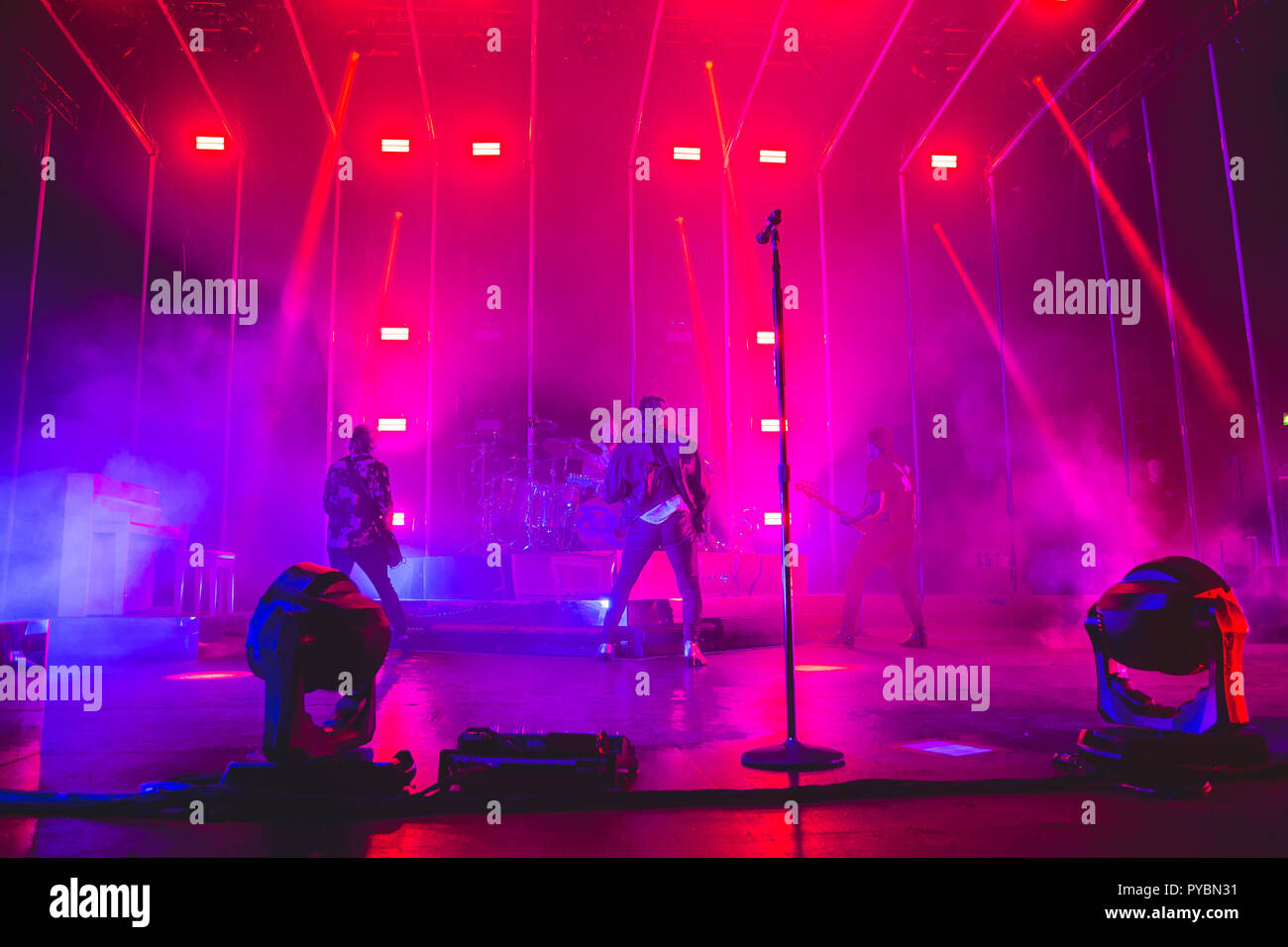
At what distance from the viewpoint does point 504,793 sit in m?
2.34

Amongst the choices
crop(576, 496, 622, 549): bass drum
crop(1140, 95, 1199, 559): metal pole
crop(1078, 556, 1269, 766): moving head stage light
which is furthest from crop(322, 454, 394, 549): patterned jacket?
crop(1140, 95, 1199, 559): metal pole

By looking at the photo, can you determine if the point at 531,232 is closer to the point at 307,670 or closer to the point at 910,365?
the point at 910,365

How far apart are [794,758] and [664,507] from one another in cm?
305

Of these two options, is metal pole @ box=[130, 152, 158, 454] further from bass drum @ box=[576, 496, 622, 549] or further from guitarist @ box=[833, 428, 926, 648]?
guitarist @ box=[833, 428, 926, 648]

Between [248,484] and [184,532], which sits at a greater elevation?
[248,484]

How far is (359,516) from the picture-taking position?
6.04 metres

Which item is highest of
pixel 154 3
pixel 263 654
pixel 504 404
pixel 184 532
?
pixel 154 3

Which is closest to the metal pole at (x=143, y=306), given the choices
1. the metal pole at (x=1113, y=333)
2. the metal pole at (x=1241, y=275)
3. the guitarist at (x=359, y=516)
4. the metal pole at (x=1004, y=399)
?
the guitarist at (x=359, y=516)

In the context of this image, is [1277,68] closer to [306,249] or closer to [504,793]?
[504,793]

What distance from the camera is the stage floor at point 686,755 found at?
1.90 meters
